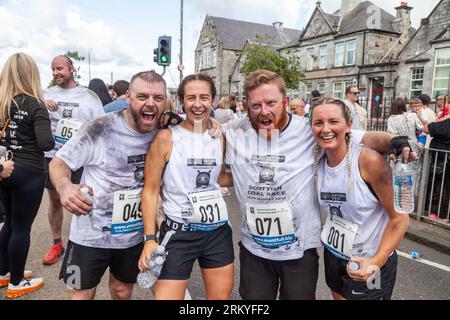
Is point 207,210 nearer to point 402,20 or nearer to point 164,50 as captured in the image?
point 164,50

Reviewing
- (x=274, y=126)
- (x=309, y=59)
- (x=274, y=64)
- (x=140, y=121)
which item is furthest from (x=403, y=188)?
(x=309, y=59)

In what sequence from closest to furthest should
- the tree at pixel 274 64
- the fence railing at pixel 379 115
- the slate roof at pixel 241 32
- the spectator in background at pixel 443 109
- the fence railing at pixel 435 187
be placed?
1. the fence railing at pixel 435 187
2. the spectator in background at pixel 443 109
3. the fence railing at pixel 379 115
4. the tree at pixel 274 64
5. the slate roof at pixel 241 32

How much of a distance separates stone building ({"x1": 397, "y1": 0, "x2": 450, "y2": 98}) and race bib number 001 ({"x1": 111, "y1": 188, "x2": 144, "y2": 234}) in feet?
72.9

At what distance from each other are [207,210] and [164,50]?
10.4 metres

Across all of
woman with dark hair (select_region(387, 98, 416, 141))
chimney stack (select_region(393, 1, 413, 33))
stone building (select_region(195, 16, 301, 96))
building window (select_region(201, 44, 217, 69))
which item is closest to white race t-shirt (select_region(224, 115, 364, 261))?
woman with dark hair (select_region(387, 98, 416, 141))

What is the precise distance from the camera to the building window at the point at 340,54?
95.8ft

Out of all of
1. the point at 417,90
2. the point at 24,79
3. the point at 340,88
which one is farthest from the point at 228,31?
the point at 24,79

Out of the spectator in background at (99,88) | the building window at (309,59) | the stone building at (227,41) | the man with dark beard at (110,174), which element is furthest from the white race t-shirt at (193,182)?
the stone building at (227,41)

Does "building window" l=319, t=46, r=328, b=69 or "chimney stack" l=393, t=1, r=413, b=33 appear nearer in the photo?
"chimney stack" l=393, t=1, r=413, b=33

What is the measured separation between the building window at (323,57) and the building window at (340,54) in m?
1.22

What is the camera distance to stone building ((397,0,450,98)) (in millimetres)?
20875

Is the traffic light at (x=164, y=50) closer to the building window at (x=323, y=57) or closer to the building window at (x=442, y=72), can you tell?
the building window at (x=442, y=72)

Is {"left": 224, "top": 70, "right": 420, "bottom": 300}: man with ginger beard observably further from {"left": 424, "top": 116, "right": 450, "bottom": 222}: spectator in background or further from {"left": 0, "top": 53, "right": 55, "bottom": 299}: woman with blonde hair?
{"left": 424, "top": 116, "right": 450, "bottom": 222}: spectator in background
